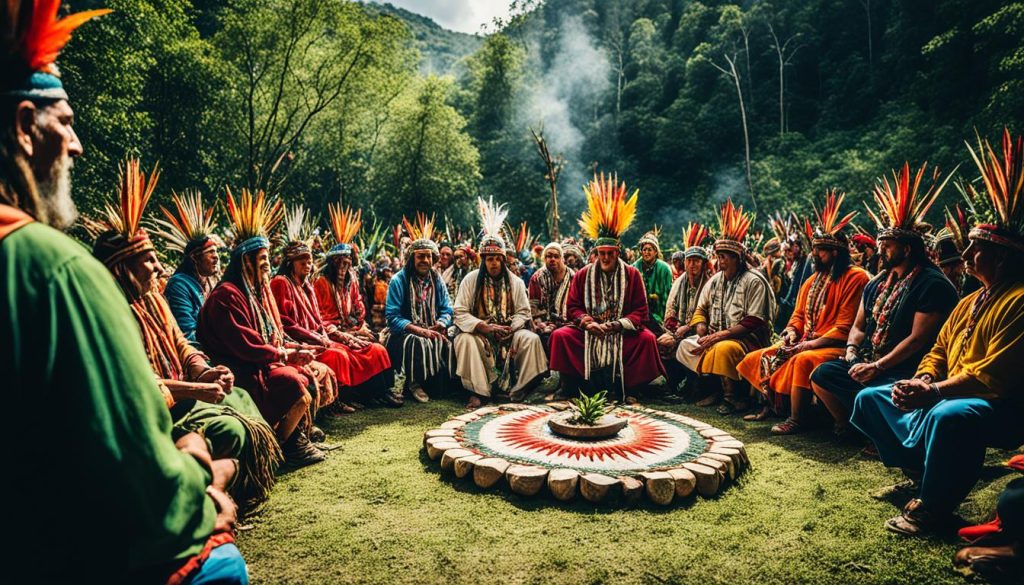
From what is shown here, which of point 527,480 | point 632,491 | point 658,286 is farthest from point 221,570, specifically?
point 658,286

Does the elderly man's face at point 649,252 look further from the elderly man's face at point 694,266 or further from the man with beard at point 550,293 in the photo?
the man with beard at point 550,293

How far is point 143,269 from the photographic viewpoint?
3471 mm

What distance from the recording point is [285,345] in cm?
528

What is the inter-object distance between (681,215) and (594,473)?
30932 mm

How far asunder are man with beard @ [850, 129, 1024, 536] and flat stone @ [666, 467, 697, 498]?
1.11 meters

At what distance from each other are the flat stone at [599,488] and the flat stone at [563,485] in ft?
0.15

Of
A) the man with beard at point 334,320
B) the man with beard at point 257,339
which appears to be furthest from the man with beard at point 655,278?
the man with beard at point 257,339

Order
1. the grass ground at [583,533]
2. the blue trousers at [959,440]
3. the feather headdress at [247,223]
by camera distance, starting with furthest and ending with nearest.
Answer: the feather headdress at [247,223] < the blue trousers at [959,440] < the grass ground at [583,533]

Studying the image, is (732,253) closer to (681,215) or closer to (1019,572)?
(1019,572)

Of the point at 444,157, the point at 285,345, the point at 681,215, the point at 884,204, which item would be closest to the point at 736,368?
the point at 884,204

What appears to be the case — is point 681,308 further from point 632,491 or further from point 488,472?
point 488,472

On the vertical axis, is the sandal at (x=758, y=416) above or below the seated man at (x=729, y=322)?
below

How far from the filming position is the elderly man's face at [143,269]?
11.3 feet

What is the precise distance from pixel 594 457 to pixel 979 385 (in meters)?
2.32
